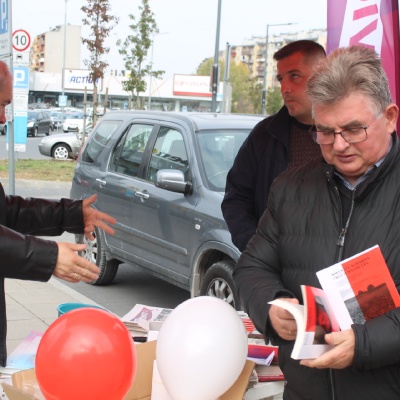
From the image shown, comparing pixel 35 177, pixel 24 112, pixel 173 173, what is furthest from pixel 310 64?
pixel 35 177

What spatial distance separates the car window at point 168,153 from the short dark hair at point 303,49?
3.07 m

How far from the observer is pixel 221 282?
621 cm

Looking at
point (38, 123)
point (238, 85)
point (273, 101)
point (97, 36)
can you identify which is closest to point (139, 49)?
point (97, 36)

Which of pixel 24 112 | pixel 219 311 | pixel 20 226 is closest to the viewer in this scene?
pixel 219 311

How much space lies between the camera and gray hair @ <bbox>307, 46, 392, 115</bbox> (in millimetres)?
2250

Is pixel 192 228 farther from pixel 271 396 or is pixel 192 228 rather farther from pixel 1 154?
pixel 1 154

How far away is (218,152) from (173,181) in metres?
0.59

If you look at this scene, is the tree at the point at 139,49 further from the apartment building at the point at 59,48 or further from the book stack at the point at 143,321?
the apartment building at the point at 59,48

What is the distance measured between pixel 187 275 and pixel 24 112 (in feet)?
30.4

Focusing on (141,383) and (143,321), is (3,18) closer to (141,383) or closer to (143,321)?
(143,321)

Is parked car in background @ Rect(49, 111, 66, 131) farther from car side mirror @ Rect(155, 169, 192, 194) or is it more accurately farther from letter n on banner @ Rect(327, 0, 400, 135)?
letter n on banner @ Rect(327, 0, 400, 135)

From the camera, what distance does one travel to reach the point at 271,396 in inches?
113

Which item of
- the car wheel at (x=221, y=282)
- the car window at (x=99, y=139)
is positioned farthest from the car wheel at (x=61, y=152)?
the car wheel at (x=221, y=282)

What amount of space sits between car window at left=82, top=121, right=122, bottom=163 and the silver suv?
0.05ft
